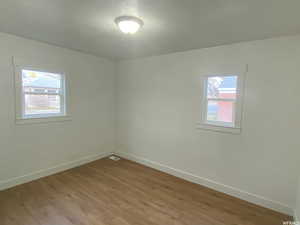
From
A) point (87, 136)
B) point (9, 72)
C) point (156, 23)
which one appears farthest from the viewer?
point (87, 136)

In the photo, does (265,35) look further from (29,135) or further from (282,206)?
(29,135)

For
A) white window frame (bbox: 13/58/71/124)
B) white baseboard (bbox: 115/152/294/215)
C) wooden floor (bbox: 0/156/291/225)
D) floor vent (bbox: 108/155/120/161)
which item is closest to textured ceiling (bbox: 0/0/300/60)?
white window frame (bbox: 13/58/71/124)

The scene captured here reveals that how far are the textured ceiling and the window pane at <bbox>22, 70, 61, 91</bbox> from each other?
2.11 feet

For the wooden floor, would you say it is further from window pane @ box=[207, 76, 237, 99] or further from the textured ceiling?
the textured ceiling

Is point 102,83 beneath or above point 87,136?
above

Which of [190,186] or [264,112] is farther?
[190,186]

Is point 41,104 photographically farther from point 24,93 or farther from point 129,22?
point 129,22

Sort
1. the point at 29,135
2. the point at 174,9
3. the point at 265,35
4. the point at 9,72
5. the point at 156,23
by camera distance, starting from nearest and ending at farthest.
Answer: the point at 174,9, the point at 156,23, the point at 265,35, the point at 9,72, the point at 29,135

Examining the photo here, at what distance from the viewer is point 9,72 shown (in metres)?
2.63

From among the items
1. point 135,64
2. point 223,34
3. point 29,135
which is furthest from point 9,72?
point 223,34

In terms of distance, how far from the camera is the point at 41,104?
313 centimetres

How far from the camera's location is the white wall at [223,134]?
229cm

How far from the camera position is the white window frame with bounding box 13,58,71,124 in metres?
2.72

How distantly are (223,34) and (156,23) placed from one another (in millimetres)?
1010
